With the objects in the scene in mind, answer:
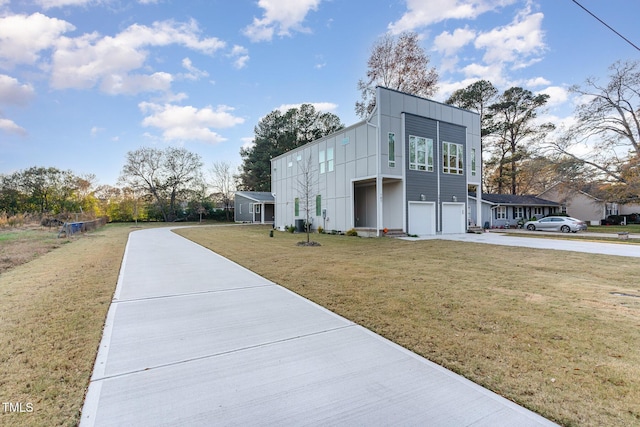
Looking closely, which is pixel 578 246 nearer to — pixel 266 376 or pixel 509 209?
pixel 266 376

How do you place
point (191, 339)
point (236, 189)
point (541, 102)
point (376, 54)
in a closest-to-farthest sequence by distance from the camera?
point (191, 339)
point (376, 54)
point (541, 102)
point (236, 189)

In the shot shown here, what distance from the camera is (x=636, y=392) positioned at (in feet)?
7.29

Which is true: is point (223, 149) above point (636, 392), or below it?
above

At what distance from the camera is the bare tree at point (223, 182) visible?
141 feet

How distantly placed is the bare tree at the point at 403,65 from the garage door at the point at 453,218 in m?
12.1

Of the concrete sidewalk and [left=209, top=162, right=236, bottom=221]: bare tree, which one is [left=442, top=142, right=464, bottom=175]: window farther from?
[left=209, top=162, right=236, bottom=221]: bare tree

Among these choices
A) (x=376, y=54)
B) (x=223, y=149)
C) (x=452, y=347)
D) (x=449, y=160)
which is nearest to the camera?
(x=452, y=347)

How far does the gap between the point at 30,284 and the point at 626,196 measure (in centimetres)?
3391

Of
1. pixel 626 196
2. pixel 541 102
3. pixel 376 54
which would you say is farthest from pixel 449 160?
pixel 541 102

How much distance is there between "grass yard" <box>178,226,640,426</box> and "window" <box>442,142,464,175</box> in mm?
11035

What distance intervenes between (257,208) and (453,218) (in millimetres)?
22185

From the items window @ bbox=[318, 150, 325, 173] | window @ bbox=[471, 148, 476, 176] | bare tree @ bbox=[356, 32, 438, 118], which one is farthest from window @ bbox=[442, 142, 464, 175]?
bare tree @ bbox=[356, 32, 438, 118]

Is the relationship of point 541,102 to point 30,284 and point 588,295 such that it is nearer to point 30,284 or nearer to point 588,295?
point 588,295

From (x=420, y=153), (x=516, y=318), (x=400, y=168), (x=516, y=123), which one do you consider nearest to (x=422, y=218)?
(x=400, y=168)
